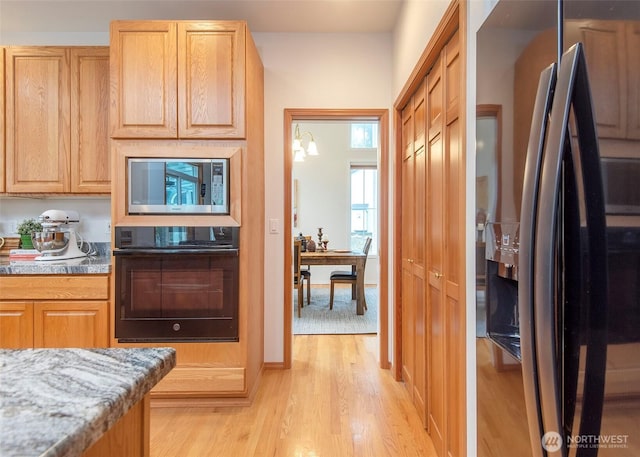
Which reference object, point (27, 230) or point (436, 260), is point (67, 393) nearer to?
point (436, 260)

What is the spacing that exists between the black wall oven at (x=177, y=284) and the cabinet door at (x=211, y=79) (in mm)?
650

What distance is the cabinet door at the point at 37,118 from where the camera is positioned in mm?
2459

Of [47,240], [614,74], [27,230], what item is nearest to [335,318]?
[47,240]

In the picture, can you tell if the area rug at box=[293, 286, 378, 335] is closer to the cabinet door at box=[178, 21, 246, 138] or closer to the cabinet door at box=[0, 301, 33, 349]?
the cabinet door at box=[0, 301, 33, 349]

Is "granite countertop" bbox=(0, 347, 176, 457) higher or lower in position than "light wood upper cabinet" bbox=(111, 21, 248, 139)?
lower

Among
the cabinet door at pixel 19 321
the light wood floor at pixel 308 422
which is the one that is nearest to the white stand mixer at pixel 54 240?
the cabinet door at pixel 19 321

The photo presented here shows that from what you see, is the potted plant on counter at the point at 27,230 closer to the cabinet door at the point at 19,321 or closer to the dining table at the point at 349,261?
the cabinet door at the point at 19,321

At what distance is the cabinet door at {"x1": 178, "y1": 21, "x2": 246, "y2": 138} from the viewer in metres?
2.18

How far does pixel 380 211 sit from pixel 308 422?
5.20 feet

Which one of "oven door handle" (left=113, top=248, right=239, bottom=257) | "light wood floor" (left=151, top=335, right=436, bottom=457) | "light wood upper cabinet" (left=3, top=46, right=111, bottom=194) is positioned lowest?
"light wood floor" (left=151, top=335, right=436, bottom=457)

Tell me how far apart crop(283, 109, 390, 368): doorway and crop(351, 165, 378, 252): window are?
3.59 m

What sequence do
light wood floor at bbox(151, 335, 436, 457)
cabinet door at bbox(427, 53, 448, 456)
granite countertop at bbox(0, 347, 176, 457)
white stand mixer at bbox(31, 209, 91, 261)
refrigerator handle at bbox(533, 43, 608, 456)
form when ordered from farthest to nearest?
1. white stand mixer at bbox(31, 209, 91, 261)
2. light wood floor at bbox(151, 335, 436, 457)
3. cabinet door at bbox(427, 53, 448, 456)
4. refrigerator handle at bbox(533, 43, 608, 456)
5. granite countertop at bbox(0, 347, 176, 457)

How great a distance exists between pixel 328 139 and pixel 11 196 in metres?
4.71

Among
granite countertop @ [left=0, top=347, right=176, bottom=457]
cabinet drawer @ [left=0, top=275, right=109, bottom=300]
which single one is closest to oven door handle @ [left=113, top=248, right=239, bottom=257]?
cabinet drawer @ [left=0, top=275, right=109, bottom=300]
